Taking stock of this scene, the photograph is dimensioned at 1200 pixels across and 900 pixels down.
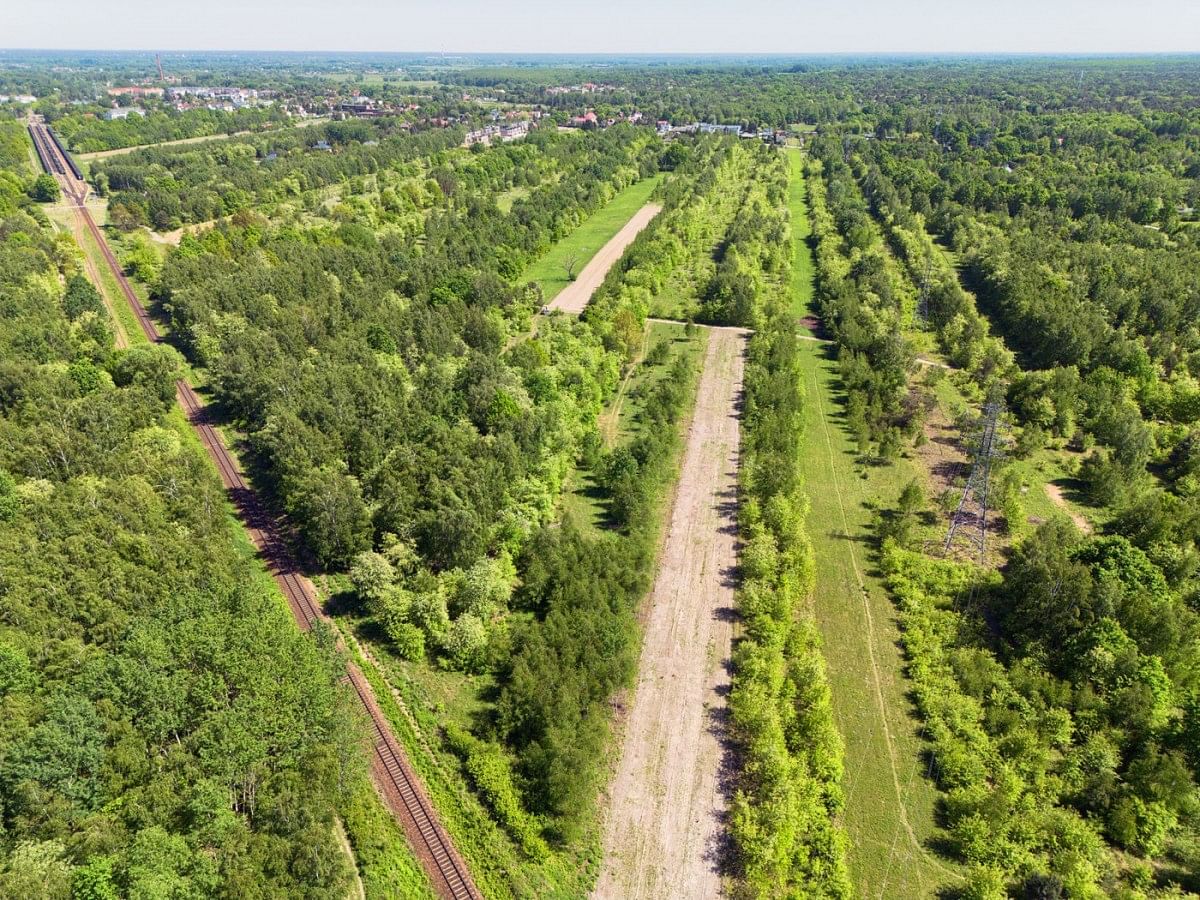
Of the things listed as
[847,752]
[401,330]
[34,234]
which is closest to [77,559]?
[401,330]

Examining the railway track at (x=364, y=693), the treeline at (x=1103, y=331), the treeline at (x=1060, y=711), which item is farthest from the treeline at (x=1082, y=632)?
the railway track at (x=364, y=693)

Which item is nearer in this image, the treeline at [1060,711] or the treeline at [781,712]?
the treeline at [781,712]

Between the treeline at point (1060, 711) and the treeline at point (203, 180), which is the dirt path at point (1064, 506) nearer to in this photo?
the treeline at point (1060, 711)

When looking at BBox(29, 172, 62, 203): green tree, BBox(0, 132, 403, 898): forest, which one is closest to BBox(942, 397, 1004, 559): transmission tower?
BBox(0, 132, 403, 898): forest

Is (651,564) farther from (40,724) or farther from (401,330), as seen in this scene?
(401,330)

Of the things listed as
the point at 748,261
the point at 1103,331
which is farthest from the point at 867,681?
the point at 748,261

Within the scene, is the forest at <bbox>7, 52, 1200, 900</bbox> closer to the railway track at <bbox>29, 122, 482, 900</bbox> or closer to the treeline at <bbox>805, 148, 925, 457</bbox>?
the treeline at <bbox>805, 148, 925, 457</bbox>
